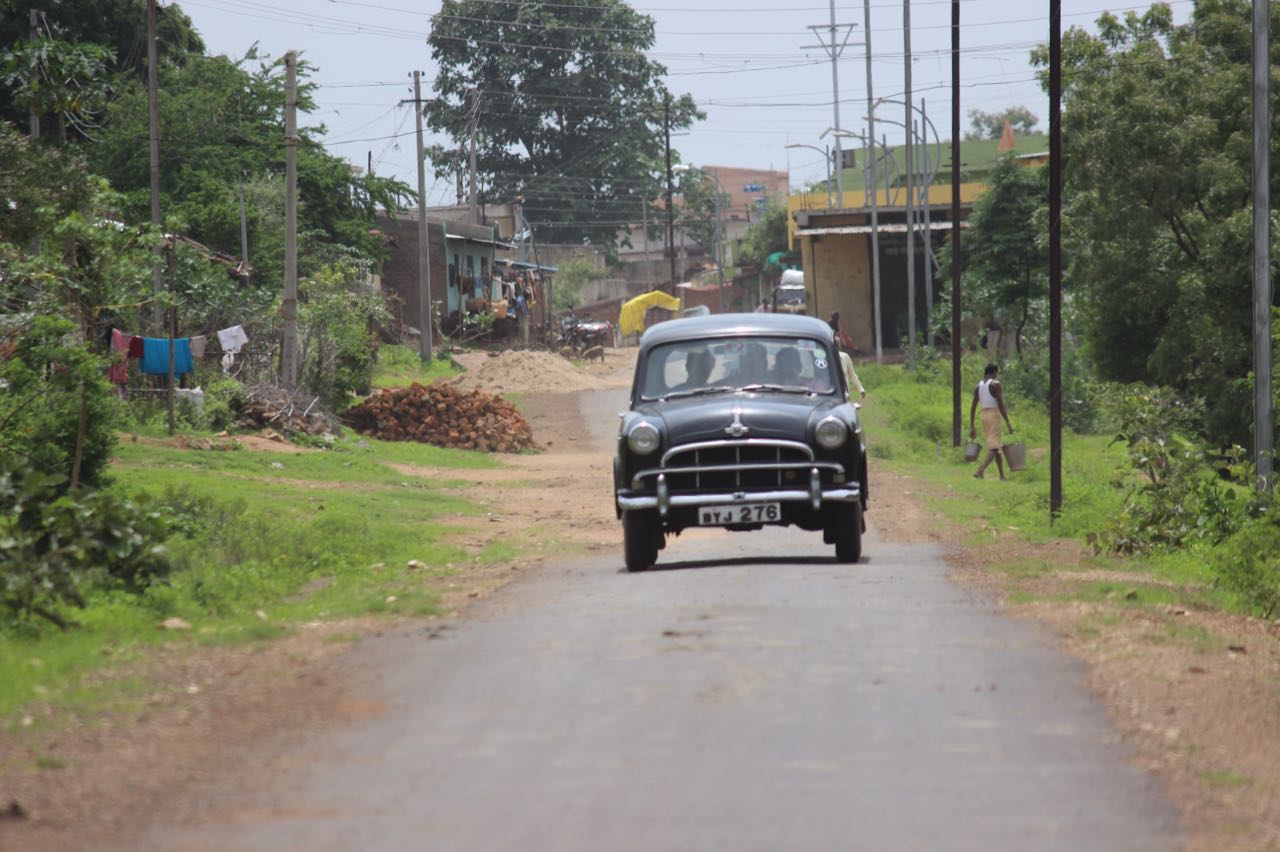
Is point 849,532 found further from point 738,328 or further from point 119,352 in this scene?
point 119,352

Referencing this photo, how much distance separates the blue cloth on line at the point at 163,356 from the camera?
28688 millimetres

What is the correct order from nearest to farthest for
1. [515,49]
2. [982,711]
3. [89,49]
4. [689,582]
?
1. [982,711]
2. [689,582]
3. [89,49]
4. [515,49]

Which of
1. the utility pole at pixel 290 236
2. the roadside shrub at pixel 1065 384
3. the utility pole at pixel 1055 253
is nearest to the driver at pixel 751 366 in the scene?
the utility pole at pixel 1055 253

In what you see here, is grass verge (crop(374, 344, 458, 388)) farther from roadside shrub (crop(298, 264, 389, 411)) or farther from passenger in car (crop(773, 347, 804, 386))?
passenger in car (crop(773, 347, 804, 386))

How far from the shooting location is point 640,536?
12.8 meters

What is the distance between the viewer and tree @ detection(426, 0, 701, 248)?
84812 millimetres

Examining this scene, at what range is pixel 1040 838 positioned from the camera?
205 inches

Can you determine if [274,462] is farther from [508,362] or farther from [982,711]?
[508,362]

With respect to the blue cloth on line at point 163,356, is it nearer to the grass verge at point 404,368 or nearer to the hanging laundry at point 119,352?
the hanging laundry at point 119,352

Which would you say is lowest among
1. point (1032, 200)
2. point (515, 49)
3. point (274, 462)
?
point (274, 462)

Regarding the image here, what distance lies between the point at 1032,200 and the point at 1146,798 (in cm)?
4368

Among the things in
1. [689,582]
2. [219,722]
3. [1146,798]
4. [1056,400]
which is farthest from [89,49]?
[1146,798]

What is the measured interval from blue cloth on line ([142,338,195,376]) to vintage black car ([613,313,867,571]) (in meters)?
17.5

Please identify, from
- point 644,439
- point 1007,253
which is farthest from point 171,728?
point 1007,253
